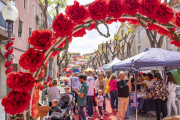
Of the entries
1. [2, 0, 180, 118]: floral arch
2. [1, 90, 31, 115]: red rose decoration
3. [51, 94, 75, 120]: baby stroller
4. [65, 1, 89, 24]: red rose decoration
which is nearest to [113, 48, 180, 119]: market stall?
[51, 94, 75, 120]: baby stroller

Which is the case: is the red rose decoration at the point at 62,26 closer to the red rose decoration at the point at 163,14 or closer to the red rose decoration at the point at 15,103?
the red rose decoration at the point at 15,103

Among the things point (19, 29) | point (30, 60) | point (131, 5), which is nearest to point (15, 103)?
point (30, 60)

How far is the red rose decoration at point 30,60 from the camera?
196 cm

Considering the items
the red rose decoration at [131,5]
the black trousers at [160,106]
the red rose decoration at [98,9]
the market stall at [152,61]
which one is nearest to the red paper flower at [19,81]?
the red rose decoration at [98,9]

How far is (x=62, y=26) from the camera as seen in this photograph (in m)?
2.17

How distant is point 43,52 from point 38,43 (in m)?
0.22

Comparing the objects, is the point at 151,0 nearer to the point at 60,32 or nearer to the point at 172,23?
the point at 172,23

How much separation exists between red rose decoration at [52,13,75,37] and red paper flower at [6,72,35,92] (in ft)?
2.49

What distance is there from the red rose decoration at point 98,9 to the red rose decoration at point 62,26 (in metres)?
0.38

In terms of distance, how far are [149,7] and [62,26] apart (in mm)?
1403

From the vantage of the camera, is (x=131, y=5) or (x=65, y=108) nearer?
(x=131, y=5)

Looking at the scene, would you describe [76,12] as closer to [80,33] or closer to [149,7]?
[80,33]

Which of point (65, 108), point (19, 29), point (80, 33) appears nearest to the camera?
point (80, 33)

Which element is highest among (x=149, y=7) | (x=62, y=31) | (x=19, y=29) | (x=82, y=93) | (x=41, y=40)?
(x=19, y=29)
